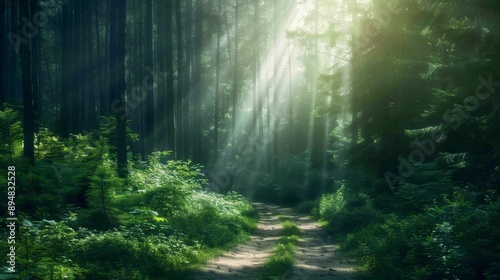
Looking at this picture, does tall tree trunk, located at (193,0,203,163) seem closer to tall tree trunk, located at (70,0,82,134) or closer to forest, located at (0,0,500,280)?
forest, located at (0,0,500,280)

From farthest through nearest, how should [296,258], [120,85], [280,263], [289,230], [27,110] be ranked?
[289,230]
[120,85]
[27,110]
[296,258]
[280,263]

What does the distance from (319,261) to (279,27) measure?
31.5 metres

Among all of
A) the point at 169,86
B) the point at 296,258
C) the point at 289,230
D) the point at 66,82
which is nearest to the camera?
the point at 296,258

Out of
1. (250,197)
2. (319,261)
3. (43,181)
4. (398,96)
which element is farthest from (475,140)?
(250,197)

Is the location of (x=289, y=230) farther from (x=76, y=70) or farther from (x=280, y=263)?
(x=76, y=70)

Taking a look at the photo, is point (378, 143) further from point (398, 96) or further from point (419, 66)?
point (419, 66)

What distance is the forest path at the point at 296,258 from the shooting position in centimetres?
1096

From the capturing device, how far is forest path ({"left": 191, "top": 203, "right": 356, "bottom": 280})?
11.0 meters

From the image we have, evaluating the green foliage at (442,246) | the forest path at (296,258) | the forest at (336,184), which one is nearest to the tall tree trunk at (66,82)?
the forest at (336,184)

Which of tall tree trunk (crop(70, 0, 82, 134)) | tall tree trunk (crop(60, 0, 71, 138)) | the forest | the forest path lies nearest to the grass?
the forest

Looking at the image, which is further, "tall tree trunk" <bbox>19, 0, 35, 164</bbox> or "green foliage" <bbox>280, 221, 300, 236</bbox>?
"green foliage" <bbox>280, 221, 300, 236</bbox>

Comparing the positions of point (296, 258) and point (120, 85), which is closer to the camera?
point (296, 258)

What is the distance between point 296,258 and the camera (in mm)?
12906

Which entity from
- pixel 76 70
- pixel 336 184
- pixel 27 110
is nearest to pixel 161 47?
pixel 76 70
